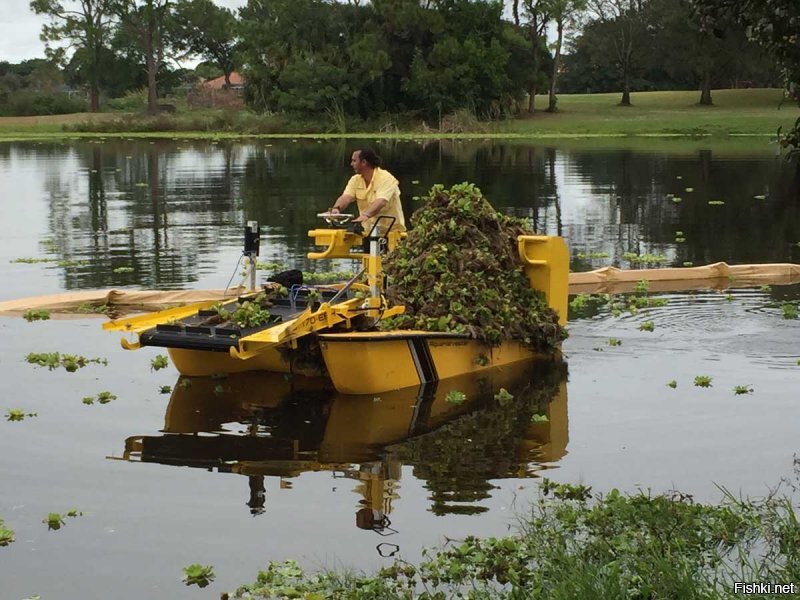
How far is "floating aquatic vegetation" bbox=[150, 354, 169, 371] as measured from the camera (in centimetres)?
1246

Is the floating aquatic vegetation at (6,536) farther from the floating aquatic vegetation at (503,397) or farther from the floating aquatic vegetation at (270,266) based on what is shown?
the floating aquatic vegetation at (270,266)

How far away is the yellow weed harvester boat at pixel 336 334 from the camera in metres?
10.6

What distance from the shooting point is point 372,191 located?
13.2m

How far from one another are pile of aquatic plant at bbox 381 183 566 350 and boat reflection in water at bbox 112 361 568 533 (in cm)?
51

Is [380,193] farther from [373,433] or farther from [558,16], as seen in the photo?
[558,16]

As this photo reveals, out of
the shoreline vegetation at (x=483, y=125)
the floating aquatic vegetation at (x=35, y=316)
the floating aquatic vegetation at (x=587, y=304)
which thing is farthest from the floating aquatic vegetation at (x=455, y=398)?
the shoreline vegetation at (x=483, y=125)

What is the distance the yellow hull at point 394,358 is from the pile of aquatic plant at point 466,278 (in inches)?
7.9

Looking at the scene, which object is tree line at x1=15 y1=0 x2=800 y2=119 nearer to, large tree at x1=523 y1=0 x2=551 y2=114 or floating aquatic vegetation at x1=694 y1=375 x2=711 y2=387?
large tree at x1=523 y1=0 x2=551 y2=114

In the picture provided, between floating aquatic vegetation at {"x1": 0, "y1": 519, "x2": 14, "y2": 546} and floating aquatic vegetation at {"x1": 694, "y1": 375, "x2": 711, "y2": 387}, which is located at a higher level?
floating aquatic vegetation at {"x1": 694, "y1": 375, "x2": 711, "y2": 387}

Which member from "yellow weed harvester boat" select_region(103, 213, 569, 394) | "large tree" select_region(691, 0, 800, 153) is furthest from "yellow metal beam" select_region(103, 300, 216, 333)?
"large tree" select_region(691, 0, 800, 153)

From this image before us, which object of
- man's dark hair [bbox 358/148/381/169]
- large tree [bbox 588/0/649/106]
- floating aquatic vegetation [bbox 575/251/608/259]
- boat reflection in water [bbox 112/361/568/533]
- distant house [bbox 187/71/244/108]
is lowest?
boat reflection in water [bbox 112/361/568/533]

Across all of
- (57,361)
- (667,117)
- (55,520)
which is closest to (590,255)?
(57,361)

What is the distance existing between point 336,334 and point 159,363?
2584mm

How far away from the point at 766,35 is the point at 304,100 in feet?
220
